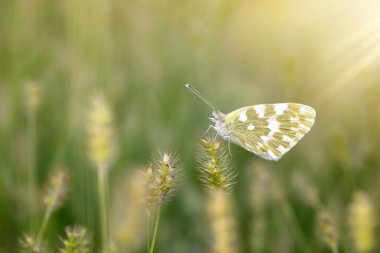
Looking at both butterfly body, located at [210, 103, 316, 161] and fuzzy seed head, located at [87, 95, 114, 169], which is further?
butterfly body, located at [210, 103, 316, 161]

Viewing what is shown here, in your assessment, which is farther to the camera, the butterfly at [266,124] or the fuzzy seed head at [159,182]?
the butterfly at [266,124]

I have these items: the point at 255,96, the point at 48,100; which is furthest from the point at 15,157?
the point at 255,96

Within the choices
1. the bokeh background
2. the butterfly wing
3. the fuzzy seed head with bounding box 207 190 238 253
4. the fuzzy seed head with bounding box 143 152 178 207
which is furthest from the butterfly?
the fuzzy seed head with bounding box 207 190 238 253

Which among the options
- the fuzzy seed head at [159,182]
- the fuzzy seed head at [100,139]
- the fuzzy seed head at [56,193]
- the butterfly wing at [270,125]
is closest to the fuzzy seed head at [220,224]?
the fuzzy seed head at [159,182]

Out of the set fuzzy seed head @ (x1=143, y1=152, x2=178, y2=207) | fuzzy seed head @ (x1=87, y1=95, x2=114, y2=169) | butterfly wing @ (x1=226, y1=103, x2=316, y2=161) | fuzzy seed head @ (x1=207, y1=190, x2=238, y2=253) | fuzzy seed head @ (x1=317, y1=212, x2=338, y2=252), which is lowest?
fuzzy seed head @ (x1=207, y1=190, x2=238, y2=253)

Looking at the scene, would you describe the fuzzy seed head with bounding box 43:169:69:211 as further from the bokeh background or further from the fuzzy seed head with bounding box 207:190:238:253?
the fuzzy seed head with bounding box 207:190:238:253

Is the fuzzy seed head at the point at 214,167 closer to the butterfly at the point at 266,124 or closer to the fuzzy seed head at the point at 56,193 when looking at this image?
the fuzzy seed head at the point at 56,193

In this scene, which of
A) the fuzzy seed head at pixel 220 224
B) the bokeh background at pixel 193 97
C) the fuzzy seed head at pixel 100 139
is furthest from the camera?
the bokeh background at pixel 193 97
